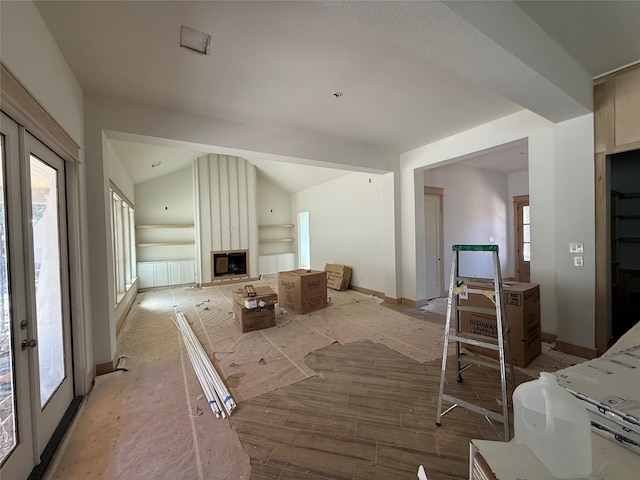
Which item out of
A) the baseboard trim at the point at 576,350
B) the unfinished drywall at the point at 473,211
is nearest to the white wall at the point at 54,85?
the baseboard trim at the point at 576,350

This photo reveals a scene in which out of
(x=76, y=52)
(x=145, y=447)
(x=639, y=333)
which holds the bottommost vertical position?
(x=145, y=447)

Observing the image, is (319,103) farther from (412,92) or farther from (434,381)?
(434,381)

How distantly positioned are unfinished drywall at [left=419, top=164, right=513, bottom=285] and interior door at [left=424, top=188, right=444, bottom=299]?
Answer: 162 millimetres

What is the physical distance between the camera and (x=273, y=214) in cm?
920

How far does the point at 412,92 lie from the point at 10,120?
3157 mm

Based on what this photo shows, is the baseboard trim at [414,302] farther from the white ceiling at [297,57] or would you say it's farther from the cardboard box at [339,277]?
the white ceiling at [297,57]

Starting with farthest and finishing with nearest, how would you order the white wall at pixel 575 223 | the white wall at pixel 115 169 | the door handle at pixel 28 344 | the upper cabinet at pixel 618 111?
the white wall at pixel 115 169 < the white wall at pixel 575 223 < the upper cabinet at pixel 618 111 < the door handle at pixel 28 344

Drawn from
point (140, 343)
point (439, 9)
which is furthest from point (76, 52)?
point (140, 343)

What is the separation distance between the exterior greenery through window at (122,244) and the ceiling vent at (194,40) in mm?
2882

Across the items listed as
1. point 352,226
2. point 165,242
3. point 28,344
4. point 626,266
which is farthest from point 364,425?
point 165,242

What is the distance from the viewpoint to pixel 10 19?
54.2 inches

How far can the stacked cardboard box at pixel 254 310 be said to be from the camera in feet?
12.4

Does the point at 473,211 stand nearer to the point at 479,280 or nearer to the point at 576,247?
the point at 576,247

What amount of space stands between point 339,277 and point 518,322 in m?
4.13
